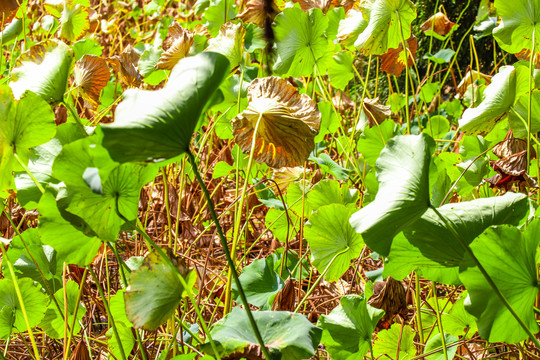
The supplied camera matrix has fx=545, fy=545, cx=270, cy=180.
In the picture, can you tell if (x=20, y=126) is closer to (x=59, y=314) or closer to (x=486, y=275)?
(x=59, y=314)

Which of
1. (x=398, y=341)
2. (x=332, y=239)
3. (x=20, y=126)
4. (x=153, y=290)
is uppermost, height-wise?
(x=20, y=126)

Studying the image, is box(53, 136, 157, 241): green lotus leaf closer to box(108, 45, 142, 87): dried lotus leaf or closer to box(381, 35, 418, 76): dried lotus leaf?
box(108, 45, 142, 87): dried lotus leaf

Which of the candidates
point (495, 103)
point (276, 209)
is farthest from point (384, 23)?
point (276, 209)

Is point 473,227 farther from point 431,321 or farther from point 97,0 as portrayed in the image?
point 97,0

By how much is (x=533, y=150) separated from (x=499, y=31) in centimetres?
21

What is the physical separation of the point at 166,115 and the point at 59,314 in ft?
1.56

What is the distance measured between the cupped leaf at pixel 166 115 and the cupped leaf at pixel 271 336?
0.17 meters

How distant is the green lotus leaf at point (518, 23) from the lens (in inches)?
29.1

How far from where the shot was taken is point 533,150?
0.88 metres

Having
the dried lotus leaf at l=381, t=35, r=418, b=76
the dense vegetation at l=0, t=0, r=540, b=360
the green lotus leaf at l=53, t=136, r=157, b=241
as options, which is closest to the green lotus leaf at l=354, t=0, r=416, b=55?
the dense vegetation at l=0, t=0, r=540, b=360

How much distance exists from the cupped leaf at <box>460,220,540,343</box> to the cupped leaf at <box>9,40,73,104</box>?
1.48ft

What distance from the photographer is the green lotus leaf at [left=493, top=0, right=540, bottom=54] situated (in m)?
0.74

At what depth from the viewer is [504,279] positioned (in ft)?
1.51

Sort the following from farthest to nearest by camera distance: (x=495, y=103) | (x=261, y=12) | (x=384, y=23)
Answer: (x=261, y=12), (x=384, y=23), (x=495, y=103)
